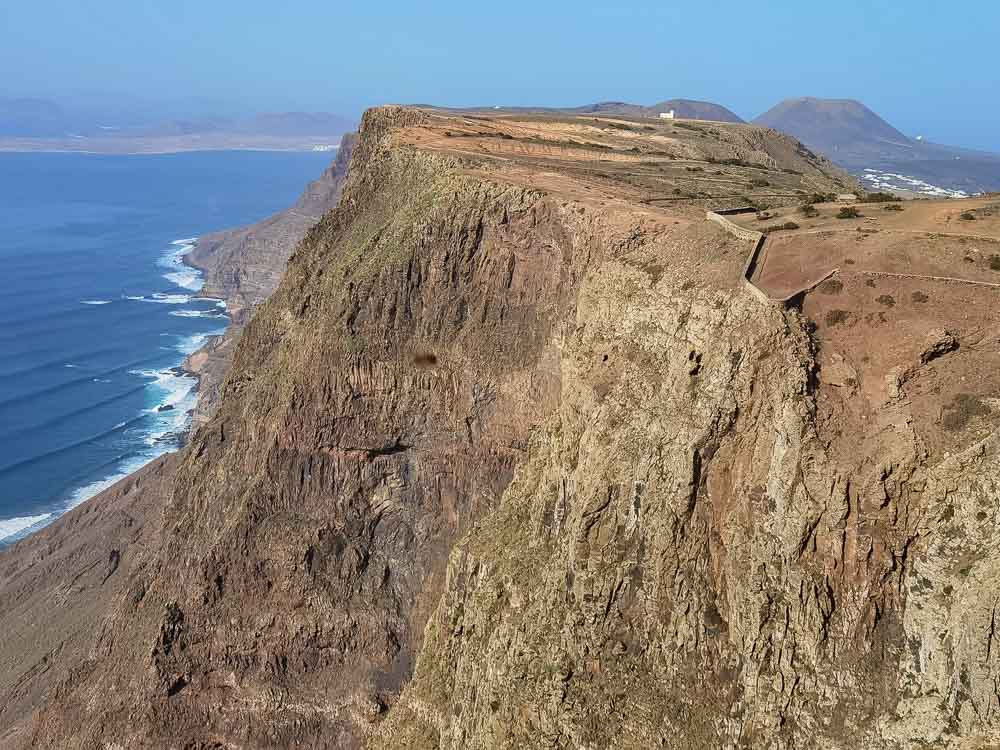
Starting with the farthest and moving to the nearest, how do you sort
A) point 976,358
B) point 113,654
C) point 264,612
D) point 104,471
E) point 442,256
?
point 104,471, point 113,654, point 264,612, point 442,256, point 976,358

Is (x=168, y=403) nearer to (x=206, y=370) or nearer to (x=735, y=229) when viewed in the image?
(x=206, y=370)

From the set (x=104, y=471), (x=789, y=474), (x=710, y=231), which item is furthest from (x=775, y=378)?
(x=104, y=471)

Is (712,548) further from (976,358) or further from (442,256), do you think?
(442,256)

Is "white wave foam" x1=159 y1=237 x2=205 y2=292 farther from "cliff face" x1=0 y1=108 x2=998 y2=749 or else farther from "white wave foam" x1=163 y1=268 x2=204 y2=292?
"cliff face" x1=0 y1=108 x2=998 y2=749

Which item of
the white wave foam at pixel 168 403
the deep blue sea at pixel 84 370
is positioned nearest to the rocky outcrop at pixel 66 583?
the deep blue sea at pixel 84 370

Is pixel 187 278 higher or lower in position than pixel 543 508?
lower

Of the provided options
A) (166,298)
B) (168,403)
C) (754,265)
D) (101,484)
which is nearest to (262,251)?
(166,298)

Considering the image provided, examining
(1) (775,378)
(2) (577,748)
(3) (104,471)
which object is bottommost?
(3) (104,471)
